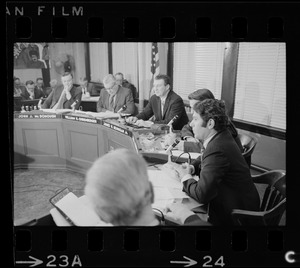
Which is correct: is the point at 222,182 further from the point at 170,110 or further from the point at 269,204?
the point at 170,110

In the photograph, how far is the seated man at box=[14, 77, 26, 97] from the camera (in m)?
1.65

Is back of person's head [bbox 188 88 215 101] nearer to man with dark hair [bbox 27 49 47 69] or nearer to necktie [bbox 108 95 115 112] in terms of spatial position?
necktie [bbox 108 95 115 112]

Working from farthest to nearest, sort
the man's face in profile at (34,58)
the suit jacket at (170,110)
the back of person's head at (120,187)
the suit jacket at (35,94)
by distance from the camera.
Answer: the suit jacket at (170,110) → the suit jacket at (35,94) → the man's face in profile at (34,58) → the back of person's head at (120,187)

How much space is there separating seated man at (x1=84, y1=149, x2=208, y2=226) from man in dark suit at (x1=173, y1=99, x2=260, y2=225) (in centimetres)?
36

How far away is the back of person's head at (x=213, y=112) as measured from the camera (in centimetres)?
166

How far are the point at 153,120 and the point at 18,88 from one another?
29.0 inches

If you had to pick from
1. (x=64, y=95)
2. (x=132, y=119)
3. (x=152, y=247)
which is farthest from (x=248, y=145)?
(x=64, y=95)

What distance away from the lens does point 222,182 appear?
1666 mm

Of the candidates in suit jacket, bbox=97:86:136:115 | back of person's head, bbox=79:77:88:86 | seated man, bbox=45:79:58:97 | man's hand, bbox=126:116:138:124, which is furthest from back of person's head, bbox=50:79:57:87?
man's hand, bbox=126:116:138:124

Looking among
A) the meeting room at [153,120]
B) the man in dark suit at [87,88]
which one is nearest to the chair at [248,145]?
the meeting room at [153,120]
